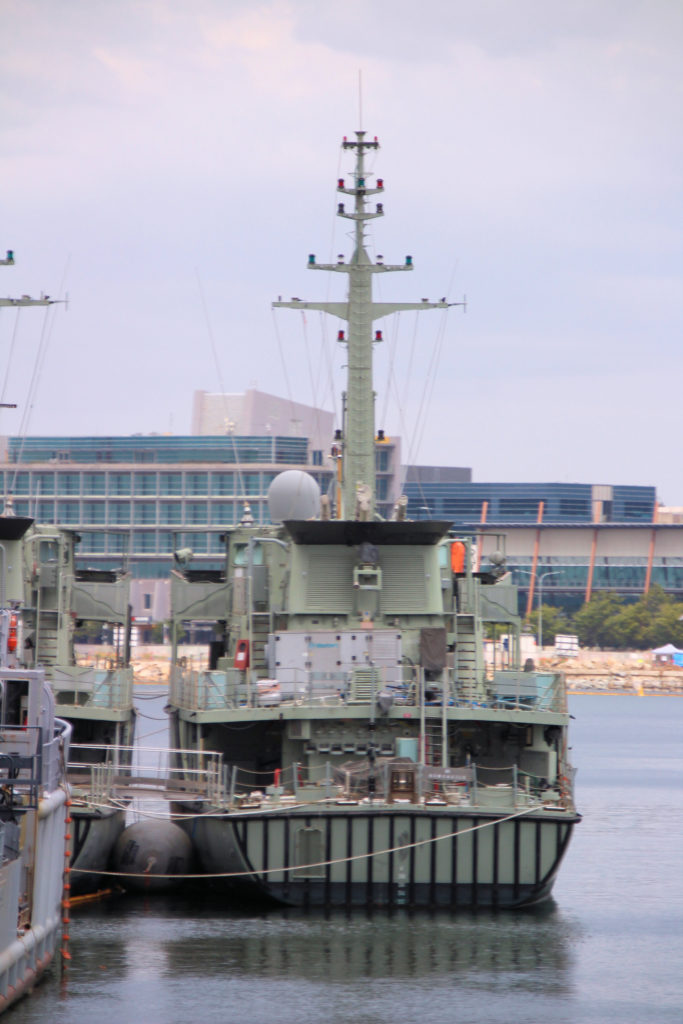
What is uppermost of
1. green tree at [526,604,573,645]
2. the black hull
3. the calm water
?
green tree at [526,604,573,645]

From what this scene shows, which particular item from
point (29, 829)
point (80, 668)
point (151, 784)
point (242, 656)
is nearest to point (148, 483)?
point (80, 668)

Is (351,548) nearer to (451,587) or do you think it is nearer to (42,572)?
(451,587)

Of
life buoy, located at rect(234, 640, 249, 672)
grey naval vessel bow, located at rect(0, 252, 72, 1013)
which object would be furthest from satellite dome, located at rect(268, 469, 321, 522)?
grey naval vessel bow, located at rect(0, 252, 72, 1013)

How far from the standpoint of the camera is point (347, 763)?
35.3 m

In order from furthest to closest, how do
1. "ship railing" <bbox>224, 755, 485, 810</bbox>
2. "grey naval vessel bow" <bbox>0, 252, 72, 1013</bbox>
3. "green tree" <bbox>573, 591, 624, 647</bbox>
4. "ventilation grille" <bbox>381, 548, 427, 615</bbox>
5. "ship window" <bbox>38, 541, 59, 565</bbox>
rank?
1. "green tree" <bbox>573, 591, 624, 647</bbox>
2. "ship window" <bbox>38, 541, 59, 565</bbox>
3. "ventilation grille" <bbox>381, 548, 427, 615</bbox>
4. "ship railing" <bbox>224, 755, 485, 810</bbox>
5. "grey naval vessel bow" <bbox>0, 252, 72, 1013</bbox>

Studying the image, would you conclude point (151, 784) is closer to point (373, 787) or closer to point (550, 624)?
point (373, 787)

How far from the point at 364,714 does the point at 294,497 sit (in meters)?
9.43

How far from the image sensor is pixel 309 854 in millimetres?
33188

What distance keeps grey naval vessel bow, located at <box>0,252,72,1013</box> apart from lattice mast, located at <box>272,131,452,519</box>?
42.5 feet

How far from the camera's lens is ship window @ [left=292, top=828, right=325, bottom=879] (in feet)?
109

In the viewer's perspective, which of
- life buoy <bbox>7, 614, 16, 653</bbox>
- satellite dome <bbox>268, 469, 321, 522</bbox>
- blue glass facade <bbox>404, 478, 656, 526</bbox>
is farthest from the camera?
blue glass facade <bbox>404, 478, 656, 526</bbox>

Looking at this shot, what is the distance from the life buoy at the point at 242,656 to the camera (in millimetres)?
39688

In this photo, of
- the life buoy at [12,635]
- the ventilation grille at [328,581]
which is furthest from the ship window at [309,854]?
the life buoy at [12,635]

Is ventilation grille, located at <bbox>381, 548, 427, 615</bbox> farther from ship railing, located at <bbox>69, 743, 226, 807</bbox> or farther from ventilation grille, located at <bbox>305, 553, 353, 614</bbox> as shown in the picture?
ship railing, located at <bbox>69, 743, 226, 807</bbox>
